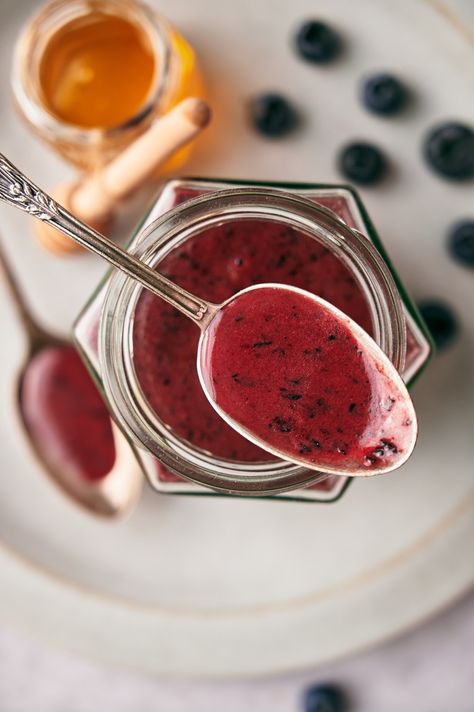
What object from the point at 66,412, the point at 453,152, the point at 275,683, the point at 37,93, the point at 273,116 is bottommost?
the point at 275,683

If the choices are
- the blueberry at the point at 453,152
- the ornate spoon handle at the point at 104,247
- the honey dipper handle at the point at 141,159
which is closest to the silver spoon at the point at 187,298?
the ornate spoon handle at the point at 104,247

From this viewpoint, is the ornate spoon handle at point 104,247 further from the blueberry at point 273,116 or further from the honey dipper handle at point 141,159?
the blueberry at point 273,116

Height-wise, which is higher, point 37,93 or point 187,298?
point 37,93

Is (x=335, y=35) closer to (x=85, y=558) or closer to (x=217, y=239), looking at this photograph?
(x=217, y=239)

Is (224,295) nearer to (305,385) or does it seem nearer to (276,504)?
(305,385)

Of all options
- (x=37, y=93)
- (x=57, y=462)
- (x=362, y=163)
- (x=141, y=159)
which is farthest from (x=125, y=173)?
(x=57, y=462)

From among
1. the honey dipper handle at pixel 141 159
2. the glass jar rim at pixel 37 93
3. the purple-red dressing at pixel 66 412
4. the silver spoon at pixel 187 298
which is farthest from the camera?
the purple-red dressing at pixel 66 412

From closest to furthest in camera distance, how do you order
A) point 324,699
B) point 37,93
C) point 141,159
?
point 141,159 → point 37,93 → point 324,699

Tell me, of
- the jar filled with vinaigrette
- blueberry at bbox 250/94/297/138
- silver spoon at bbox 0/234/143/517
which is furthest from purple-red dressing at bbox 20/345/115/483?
blueberry at bbox 250/94/297/138
